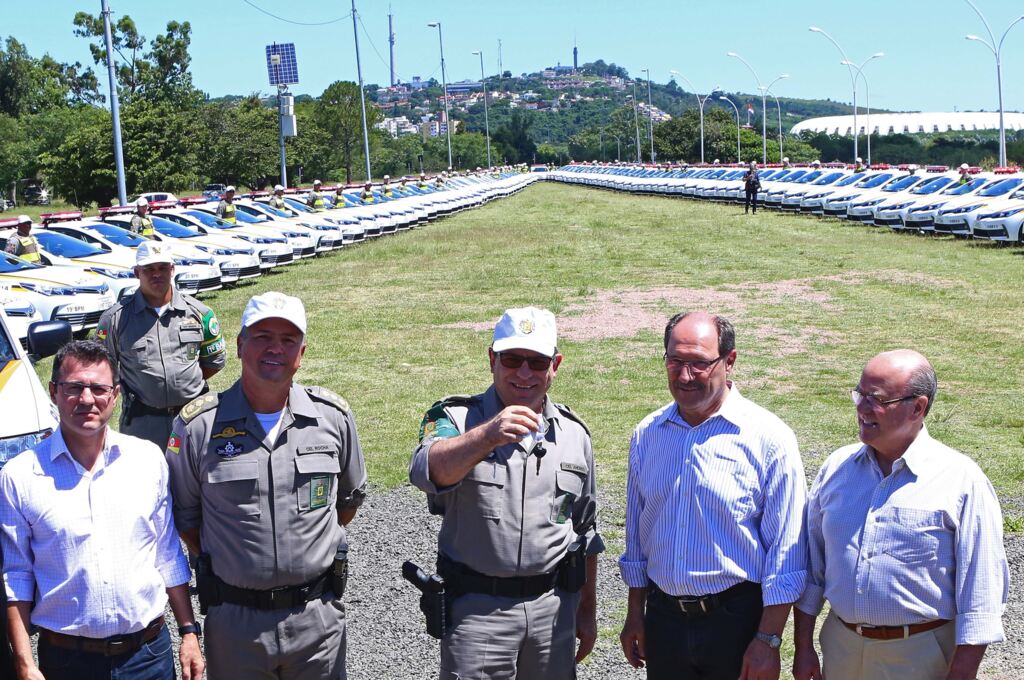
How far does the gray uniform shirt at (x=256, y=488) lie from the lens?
3645mm

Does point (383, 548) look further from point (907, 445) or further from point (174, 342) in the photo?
point (907, 445)

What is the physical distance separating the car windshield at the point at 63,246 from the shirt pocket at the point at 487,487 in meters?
17.1

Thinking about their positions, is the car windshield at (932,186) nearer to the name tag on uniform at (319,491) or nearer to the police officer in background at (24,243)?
the police officer in background at (24,243)

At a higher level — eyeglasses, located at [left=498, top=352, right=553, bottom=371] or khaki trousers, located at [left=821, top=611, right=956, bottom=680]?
eyeglasses, located at [left=498, top=352, right=553, bottom=371]

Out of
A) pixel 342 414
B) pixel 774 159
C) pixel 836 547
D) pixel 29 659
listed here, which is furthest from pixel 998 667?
pixel 774 159

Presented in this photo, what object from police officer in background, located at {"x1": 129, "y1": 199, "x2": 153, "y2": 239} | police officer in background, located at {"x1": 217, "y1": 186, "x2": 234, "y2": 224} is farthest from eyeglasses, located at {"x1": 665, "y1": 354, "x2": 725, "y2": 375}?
police officer in background, located at {"x1": 217, "y1": 186, "x2": 234, "y2": 224}

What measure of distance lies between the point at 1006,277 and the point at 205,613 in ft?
59.9

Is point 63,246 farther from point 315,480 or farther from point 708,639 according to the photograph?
point 708,639

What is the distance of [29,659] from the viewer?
342 cm

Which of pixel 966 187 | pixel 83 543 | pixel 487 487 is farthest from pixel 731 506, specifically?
pixel 966 187

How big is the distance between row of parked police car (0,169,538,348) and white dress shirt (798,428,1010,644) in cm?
458

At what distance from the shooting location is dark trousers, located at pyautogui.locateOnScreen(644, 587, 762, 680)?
3.63m

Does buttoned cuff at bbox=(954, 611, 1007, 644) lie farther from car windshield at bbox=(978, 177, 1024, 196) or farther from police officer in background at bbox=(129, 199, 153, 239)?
car windshield at bbox=(978, 177, 1024, 196)

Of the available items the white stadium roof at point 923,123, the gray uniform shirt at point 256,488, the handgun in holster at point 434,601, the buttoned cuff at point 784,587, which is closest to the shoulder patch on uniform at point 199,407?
the gray uniform shirt at point 256,488
